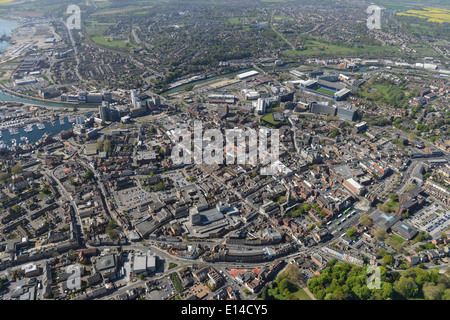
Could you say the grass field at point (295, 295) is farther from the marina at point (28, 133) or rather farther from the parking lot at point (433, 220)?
the marina at point (28, 133)

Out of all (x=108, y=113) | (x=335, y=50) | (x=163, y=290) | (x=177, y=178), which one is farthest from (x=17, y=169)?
(x=335, y=50)

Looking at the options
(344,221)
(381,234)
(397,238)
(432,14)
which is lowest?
(397,238)

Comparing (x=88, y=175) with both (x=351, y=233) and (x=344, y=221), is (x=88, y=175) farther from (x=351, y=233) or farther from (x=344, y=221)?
(x=351, y=233)

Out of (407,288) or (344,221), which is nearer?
(407,288)

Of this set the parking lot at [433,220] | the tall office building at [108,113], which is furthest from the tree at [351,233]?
the tall office building at [108,113]

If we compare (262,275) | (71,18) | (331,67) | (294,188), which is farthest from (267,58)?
(71,18)

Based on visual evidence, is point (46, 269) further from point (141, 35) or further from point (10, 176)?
point (141, 35)
